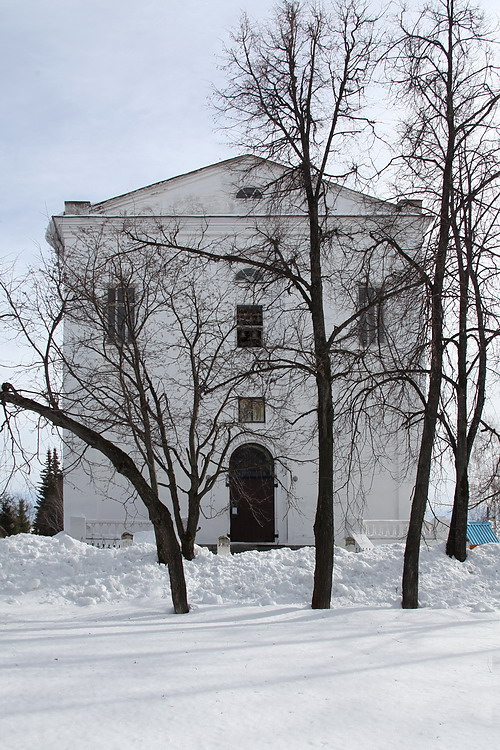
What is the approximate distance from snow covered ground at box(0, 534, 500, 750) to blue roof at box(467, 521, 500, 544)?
12296mm

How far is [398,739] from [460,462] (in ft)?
40.7

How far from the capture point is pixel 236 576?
15.8 metres

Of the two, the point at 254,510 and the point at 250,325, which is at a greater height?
the point at 250,325

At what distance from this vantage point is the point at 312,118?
1299 cm

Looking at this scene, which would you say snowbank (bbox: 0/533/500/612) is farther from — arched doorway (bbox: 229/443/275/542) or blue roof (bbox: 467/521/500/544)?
arched doorway (bbox: 229/443/275/542)

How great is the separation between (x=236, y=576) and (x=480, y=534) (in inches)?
513

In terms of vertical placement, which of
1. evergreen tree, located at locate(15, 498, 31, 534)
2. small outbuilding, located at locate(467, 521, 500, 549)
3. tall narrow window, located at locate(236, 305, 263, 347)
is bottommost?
evergreen tree, located at locate(15, 498, 31, 534)

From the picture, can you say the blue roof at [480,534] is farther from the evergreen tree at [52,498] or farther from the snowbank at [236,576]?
the evergreen tree at [52,498]

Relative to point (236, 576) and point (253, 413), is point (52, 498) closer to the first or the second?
point (253, 413)

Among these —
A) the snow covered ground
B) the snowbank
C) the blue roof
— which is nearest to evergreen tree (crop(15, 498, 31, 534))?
the snowbank

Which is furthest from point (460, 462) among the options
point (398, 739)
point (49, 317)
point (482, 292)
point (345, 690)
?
point (398, 739)

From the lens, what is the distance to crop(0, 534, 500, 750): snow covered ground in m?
4.64

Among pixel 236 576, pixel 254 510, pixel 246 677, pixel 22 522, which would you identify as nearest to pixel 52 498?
pixel 254 510

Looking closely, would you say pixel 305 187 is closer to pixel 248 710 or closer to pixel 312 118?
pixel 312 118
